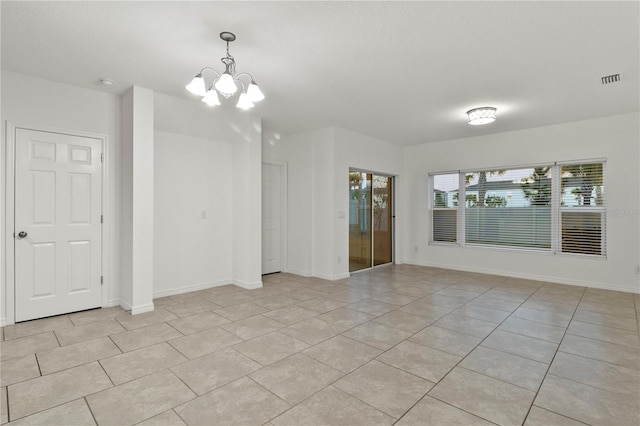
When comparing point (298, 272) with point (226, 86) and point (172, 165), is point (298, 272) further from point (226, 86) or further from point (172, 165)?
point (226, 86)

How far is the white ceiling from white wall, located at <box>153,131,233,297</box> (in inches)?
43.4

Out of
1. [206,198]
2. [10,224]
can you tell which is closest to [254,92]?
[206,198]

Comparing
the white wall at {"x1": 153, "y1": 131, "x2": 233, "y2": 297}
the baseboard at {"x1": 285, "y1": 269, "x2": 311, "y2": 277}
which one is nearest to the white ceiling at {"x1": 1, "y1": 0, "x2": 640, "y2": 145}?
the white wall at {"x1": 153, "y1": 131, "x2": 233, "y2": 297}

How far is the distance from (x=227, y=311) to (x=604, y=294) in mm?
5236

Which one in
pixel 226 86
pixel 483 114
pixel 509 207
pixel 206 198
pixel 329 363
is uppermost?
pixel 483 114

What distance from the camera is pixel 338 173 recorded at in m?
5.55

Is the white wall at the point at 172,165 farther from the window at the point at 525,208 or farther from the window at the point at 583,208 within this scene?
the window at the point at 583,208

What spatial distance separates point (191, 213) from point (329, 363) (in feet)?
10.4

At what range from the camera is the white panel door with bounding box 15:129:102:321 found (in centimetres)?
336

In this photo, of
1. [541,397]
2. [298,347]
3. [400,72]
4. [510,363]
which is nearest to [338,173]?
[400,72]

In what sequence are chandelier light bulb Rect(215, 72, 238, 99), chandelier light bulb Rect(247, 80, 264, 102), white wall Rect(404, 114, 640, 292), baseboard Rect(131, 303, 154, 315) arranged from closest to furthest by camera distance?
chandelier light bulb Rect(215, 72, 238, 99), chandelier light bulb Rect(247, 80, 264, 102), baseboard Rect(131, 303, 154, 315), white wall Rect(404, 114, 640, 292)

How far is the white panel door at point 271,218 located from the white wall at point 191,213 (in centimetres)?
90

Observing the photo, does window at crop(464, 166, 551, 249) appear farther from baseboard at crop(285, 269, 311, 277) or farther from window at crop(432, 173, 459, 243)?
baseboard at crop(285, 269, 311, 277)

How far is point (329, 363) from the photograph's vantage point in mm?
2512
